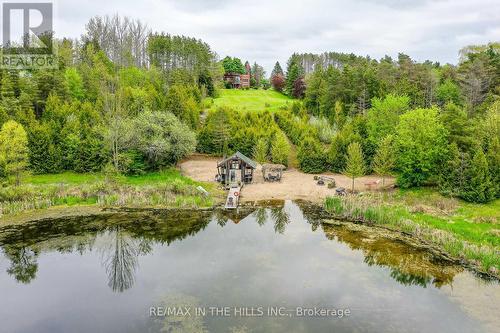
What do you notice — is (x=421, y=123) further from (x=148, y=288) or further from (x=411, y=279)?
A: (x=148, y=288)

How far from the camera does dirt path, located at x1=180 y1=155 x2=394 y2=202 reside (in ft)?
124

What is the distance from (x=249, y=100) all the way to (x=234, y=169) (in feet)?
150

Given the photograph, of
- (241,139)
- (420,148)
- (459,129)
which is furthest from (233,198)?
(459,129)

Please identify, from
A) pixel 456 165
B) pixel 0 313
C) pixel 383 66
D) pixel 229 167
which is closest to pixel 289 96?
pixel 383 66

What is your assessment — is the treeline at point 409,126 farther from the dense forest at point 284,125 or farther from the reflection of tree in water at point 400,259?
the reflection of tree in water at point 400,259

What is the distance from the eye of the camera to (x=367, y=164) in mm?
45875

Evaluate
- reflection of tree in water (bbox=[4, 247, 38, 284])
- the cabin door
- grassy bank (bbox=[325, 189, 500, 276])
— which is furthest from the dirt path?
reflection of tree in water (bbox=[4, 247, 38, 284])

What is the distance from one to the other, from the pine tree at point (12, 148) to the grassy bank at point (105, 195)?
170 centimetres

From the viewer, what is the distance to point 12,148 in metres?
34.1

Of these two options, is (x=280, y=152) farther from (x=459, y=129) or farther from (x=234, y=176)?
(x=459, y=129)

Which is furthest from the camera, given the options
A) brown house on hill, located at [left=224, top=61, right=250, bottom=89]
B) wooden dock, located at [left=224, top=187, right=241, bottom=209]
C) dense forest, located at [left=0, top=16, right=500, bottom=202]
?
brown house on hill, located at [left=224, top=61, right=250, bottom=89]

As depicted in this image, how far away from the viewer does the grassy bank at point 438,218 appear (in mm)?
23594

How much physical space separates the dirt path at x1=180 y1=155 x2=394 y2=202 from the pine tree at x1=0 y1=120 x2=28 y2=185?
55.4 feet

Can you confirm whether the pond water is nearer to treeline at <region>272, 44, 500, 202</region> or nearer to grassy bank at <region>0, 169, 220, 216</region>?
grassy bank at <region>0, 169, 220, 216</region>
